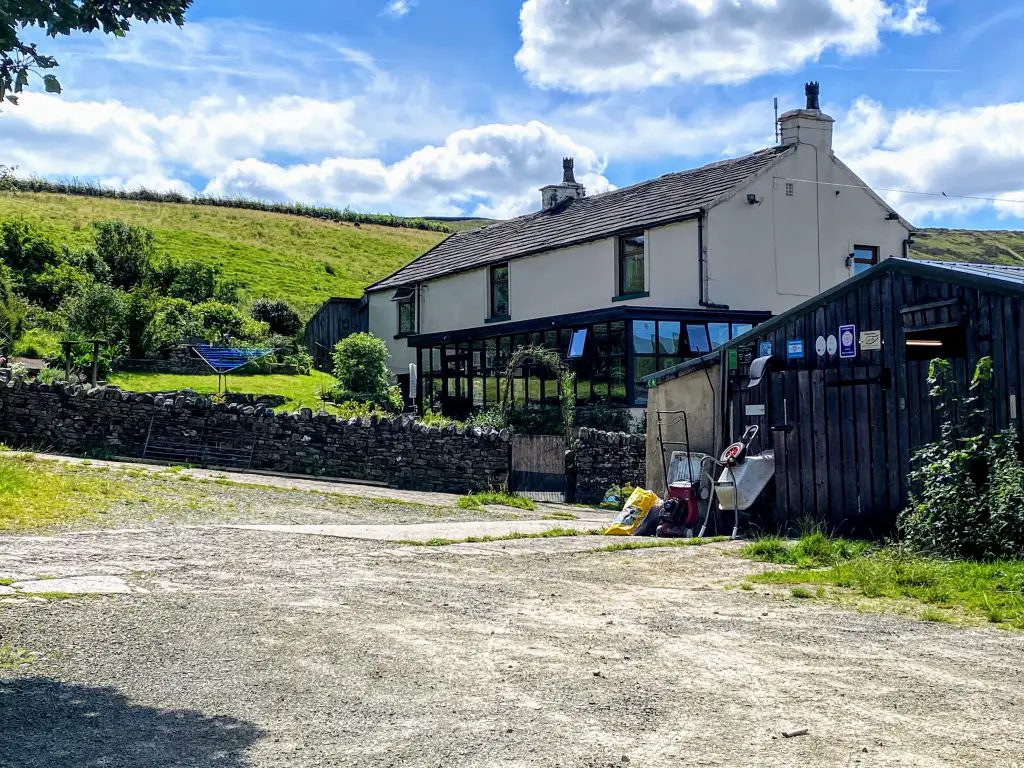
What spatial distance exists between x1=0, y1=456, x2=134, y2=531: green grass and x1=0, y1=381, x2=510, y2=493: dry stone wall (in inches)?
160

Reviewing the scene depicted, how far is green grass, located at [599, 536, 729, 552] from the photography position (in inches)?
518

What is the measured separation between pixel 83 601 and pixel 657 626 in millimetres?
4417

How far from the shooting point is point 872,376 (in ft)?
45.6

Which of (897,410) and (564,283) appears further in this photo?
(564,283)

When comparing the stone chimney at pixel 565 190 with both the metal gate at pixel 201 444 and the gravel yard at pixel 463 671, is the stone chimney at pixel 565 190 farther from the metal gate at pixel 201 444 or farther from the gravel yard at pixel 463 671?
the gravel yard at pixel 463 671

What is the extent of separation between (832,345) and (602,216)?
17.7 meters

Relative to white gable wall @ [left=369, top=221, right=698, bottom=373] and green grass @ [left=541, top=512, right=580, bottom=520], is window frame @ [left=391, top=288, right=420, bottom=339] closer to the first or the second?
white gable wall @ [left=369, top=221, right=698, bottom=373]

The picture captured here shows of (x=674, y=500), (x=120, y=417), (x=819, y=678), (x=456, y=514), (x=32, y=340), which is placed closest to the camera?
(x=819, y=678)

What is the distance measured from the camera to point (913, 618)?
8406 millimetres

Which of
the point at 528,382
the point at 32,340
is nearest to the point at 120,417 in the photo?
the point at 528,382

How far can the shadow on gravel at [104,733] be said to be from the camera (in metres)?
4.72

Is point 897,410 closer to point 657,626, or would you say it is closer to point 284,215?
point 657,626

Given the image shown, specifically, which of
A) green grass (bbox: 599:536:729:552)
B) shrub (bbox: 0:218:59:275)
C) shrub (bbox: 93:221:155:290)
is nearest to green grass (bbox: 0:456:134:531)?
green grass (bbox: 599:536:729:552)

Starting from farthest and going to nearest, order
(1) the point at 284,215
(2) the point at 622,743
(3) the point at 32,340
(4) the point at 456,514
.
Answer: (1) the point at 284,215
(3) the point at 32,340
(4) the point at 456,514
(2) the point at 622,743
